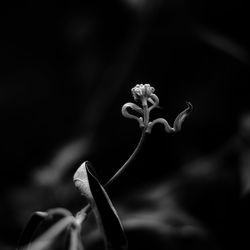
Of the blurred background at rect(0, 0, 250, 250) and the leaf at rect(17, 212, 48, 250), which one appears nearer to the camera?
the leaf at rect(17, 212, 48, 250)

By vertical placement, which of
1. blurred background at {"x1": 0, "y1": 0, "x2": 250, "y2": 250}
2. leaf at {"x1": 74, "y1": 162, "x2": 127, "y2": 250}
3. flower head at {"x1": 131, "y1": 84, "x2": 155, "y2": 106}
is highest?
blurred background at {"x1": 0, "y1": 0, "x2": 250, "y2": 250}

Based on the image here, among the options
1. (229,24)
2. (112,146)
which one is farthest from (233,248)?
(229,24)

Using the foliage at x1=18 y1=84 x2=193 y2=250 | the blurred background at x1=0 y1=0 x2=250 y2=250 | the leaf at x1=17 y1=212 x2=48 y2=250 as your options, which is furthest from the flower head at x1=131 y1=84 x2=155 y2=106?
the blurred background at x1=0 y1=0 x2=250 y2=250

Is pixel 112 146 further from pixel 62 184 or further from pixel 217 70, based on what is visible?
pixel 217 70

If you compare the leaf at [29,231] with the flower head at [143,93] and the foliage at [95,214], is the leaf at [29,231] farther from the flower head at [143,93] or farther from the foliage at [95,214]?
the flower head at [143,93]

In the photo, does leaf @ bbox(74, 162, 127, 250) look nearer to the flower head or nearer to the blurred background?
the flower head
